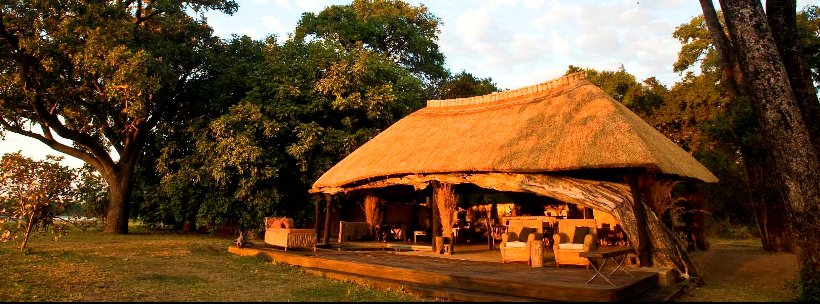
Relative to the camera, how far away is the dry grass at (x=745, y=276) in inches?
287

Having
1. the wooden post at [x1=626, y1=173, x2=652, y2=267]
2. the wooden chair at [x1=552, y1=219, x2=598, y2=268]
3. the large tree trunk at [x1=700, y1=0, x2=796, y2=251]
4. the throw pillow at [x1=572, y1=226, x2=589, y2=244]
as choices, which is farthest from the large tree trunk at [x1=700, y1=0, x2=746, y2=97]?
the wooden chair at [x1=552, y1=219, x2=598, y2=268]

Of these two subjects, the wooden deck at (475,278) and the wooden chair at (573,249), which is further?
the wooden chair at (573,249)

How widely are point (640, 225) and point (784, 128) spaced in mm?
2382

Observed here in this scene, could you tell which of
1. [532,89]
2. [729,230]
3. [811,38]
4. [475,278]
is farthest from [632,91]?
[475,278]

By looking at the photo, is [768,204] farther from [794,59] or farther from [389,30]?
[389,30]

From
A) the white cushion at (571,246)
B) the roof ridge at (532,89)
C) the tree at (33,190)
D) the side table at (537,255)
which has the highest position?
the roof ridge at (532,89)

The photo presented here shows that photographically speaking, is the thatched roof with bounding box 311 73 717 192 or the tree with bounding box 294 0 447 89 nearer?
the thatched roof with bounding box 311 73 717 192

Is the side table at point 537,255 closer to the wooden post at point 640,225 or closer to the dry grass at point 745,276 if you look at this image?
the wooden post at point 640,225

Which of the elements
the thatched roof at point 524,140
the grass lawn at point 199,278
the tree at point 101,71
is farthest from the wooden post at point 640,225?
the tree at point 101,71

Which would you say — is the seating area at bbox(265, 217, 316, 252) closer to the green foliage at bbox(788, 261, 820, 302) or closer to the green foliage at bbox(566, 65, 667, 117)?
the green foliage at bbox(788, 261, 820, 302)

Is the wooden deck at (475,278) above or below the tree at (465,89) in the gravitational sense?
below

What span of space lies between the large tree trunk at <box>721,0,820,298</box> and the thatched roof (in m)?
1.58

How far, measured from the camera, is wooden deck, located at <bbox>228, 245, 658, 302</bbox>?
249 inches

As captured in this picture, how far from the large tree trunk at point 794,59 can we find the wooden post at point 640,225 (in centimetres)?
268
